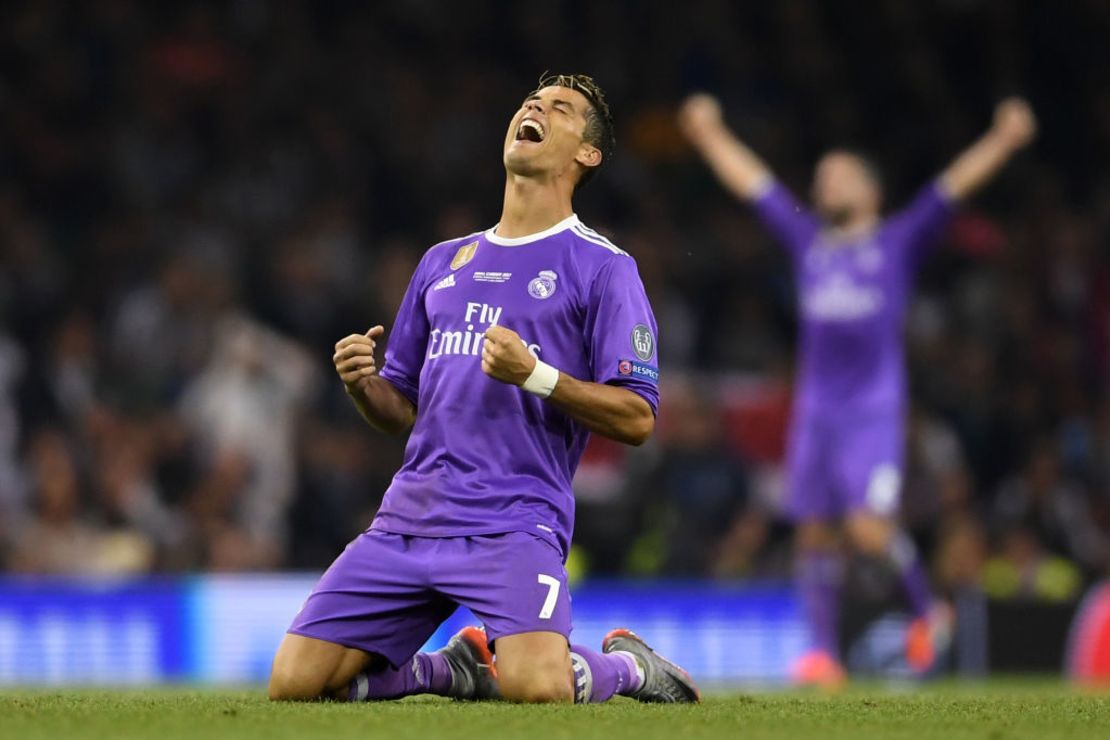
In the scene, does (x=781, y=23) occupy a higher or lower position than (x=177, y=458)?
higher

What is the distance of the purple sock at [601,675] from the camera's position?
541 cm

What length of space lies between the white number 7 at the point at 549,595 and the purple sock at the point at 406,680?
0.53 m

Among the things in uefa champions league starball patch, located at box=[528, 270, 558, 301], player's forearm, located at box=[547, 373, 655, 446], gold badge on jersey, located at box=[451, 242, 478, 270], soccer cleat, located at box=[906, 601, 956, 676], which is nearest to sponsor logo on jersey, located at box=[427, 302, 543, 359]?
uefa champions league starball patch, located at box=[528, 270, 558, 301]

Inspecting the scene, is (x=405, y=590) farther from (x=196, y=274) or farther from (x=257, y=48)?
(x=257, y=48)

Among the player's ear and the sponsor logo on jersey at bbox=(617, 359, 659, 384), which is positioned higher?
the player's ear

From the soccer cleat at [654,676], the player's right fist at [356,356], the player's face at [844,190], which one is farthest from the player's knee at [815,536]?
the player's right fist at [356,356]

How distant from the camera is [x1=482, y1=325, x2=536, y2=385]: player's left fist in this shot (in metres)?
5.11

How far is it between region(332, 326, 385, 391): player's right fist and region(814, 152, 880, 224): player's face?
4.53 m

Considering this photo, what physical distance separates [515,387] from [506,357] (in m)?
0.46

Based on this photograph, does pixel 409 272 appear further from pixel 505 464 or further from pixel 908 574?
pixel 505 464

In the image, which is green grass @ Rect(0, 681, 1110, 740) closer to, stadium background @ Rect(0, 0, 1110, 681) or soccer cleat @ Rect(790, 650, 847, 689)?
soccer cleat @ Rect(790, 650, 847, 689)

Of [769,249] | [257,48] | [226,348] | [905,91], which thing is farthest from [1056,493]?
[257,48]

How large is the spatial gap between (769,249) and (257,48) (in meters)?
4.11

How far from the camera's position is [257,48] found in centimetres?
1390
